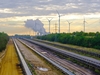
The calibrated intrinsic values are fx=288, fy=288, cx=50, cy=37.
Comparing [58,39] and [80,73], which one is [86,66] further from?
[58,39]

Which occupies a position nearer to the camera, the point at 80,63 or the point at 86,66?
the point at 86,66

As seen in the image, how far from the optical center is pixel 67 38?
92.8 metres

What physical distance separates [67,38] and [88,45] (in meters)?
28.4

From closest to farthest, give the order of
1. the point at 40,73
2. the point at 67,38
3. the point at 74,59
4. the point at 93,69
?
the point at 40,73 → the point at 93,69 → the point at 74,59 → the point at 67,38

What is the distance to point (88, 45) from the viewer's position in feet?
212

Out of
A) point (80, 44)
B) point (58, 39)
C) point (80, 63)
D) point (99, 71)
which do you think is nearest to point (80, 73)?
point (99, 71)

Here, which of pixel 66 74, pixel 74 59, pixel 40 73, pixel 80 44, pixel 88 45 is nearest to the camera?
pixel 66 74

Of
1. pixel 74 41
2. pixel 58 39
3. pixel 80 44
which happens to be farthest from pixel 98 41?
pixel 58 39

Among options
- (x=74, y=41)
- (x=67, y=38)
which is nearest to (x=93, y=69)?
(x=74, y=41)

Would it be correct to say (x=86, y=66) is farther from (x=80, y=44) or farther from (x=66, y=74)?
(x=80, y=44)

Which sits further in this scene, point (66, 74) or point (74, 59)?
point (74, 59)

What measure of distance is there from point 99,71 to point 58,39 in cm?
8638

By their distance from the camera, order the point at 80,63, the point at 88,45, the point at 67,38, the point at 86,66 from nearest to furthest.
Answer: the point at 86,66 < the point at 80,63 < the point at 88,45 < the point at 67,38

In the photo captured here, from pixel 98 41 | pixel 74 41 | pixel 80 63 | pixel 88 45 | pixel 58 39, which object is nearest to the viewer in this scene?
pixel 80 63
